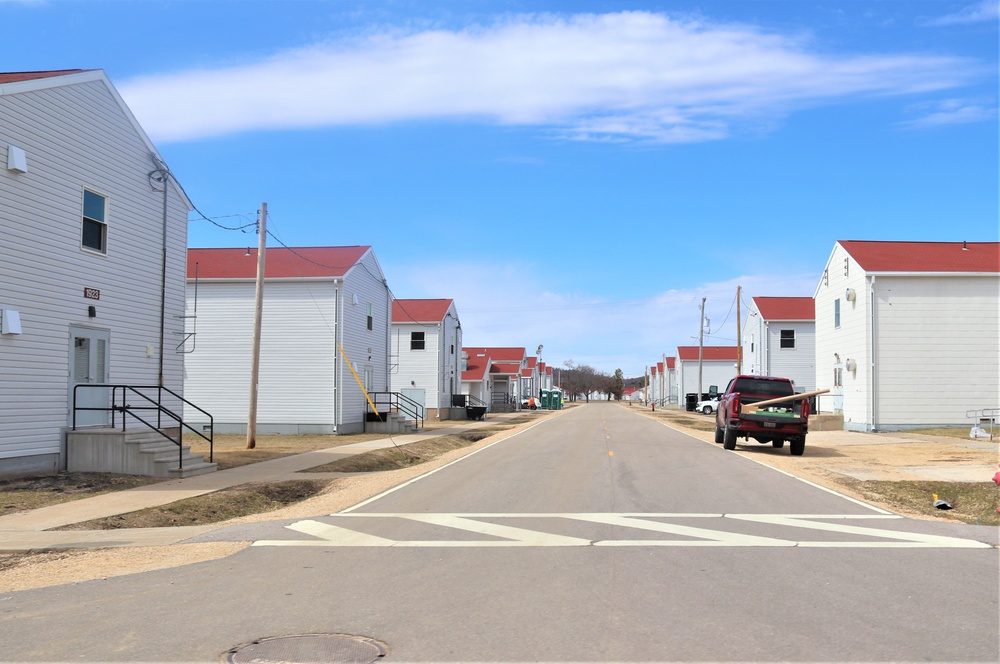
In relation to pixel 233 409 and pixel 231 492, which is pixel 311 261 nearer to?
pixel 233 409

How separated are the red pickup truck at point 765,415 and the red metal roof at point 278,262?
1600 centimetres

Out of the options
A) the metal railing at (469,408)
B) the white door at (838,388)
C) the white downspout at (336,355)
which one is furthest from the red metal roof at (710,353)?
the white downspout at (336,355)

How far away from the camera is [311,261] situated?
111ft

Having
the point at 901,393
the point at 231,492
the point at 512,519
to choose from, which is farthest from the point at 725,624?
the point at 901,393

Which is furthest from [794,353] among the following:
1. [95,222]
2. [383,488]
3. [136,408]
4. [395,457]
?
[95,222]

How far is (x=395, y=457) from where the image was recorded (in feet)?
76.9

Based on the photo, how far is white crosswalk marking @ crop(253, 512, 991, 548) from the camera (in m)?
9.64

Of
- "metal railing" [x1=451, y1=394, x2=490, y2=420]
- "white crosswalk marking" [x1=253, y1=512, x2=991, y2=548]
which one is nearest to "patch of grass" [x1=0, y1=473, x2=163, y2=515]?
"white crosswalk marking" [x1=253, y1=512, x2=991, y2=548]

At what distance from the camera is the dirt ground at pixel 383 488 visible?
8.87 metres

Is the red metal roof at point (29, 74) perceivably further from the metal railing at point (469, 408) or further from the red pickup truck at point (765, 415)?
the metal railing at point (469, 408)

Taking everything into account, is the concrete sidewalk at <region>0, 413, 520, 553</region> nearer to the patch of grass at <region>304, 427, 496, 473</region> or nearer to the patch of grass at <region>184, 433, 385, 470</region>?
the patch of grass at <region>304, 427, 496, 473</region>

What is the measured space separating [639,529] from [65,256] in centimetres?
1387

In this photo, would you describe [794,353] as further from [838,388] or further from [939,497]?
[939,497]

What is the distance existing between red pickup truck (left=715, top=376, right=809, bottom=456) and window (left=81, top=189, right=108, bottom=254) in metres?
16.7
